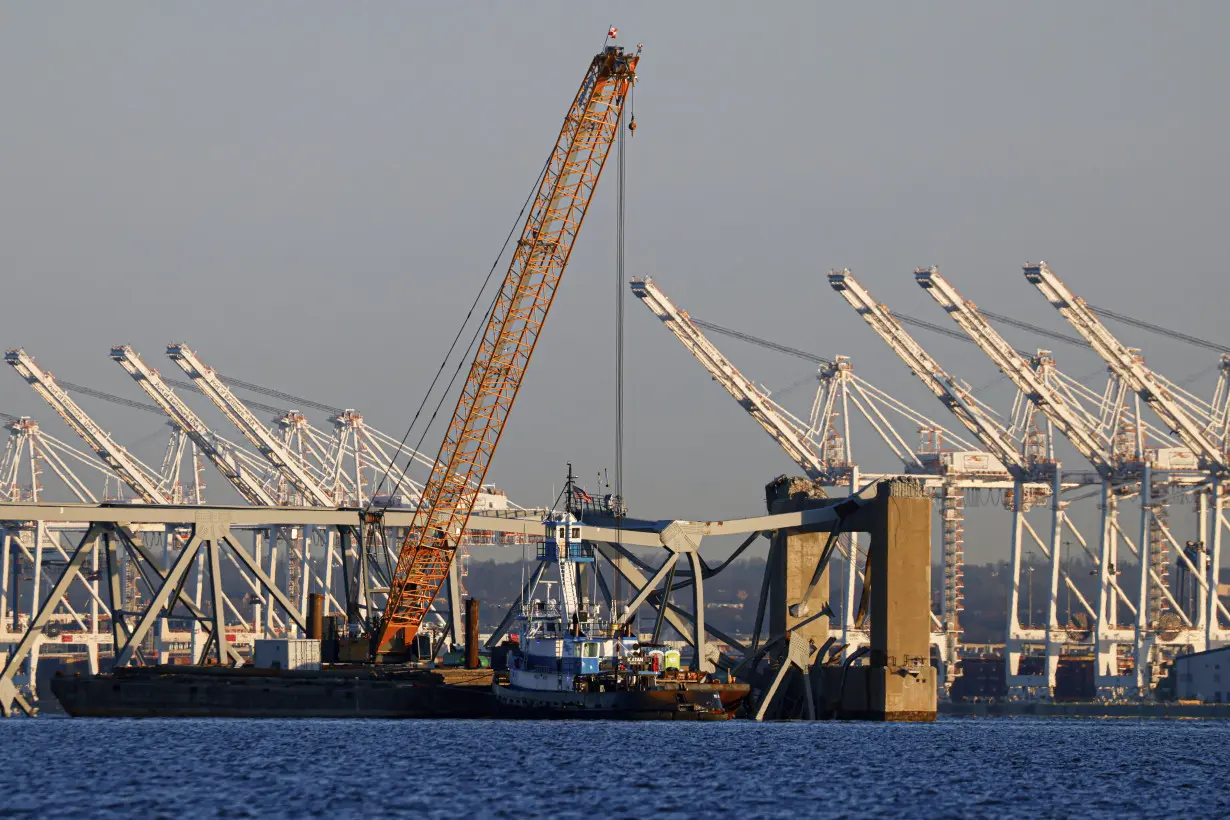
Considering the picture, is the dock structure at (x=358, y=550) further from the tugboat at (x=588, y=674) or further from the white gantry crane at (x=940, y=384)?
the white gantry crane at (x=940, y=384)

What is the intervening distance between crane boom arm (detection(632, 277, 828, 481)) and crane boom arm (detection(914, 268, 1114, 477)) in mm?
20897

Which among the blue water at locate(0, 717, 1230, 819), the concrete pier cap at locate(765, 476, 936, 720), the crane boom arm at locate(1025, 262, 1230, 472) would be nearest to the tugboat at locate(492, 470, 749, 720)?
the blue water at locate(0, 717, 1230, 819)

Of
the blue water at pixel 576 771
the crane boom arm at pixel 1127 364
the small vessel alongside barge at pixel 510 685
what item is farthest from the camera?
the crane boom arm at pixel 1127 364

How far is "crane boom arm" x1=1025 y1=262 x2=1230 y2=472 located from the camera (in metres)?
169

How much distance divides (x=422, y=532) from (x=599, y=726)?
2232cm

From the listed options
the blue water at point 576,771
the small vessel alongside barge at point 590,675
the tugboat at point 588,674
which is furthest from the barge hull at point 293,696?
the small vessel alongside barge at point 590,675

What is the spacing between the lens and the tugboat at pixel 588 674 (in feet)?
345

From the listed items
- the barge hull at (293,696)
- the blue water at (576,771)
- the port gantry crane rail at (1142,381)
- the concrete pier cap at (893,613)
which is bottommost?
the blue water at (576,771)

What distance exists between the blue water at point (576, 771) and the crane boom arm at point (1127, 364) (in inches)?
2466

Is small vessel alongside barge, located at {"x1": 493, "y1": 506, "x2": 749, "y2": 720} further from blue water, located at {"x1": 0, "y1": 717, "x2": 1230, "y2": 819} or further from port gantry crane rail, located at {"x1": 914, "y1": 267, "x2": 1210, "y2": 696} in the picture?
port gantry crane rail, located at {"x1": 914, "y1": 267, "x2": 1210, "y2": 696}

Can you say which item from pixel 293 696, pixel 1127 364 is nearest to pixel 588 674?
pixel 293 696

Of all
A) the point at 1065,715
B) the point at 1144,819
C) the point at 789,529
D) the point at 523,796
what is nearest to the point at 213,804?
the point at 523,796

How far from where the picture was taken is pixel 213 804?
207 feet

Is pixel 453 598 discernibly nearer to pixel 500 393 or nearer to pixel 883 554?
pixel 500 393
